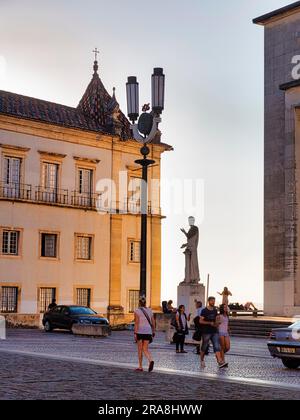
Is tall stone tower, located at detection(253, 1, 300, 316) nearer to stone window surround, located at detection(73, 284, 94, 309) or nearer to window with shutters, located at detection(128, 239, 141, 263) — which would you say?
stone window surround, located at detection(73, 284, 94, 309)

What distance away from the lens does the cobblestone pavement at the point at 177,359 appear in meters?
17.8

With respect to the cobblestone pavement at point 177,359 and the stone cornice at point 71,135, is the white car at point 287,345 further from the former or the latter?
the stone cornice at point 71,135

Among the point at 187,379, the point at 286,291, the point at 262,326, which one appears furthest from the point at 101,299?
the point at 187,379

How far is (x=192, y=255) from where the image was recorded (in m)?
36.6

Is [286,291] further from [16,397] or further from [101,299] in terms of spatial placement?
[16,397]

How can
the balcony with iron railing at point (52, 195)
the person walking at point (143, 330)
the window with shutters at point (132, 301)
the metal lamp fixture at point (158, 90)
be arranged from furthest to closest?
the window with shutters at point (132, 301)
the balcony with iron railing at point (52, 195)
the metal lamp fixture at point (158, 90)
the person walking at point (143, 330)

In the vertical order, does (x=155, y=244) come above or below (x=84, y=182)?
below

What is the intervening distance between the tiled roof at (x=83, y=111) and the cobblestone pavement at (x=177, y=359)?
21730 mm

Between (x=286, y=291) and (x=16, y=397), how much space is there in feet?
91.8

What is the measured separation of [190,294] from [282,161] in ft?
29.7

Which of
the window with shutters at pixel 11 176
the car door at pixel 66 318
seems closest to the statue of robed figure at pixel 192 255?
the car door at pixel 66 318

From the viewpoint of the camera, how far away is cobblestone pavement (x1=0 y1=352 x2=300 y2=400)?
13.5 metres

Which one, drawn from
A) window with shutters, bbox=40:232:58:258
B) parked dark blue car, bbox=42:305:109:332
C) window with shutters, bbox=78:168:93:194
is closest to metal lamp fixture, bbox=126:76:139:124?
parked dark blue car, bbox=42:305:109:332

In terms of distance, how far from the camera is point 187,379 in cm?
1675
